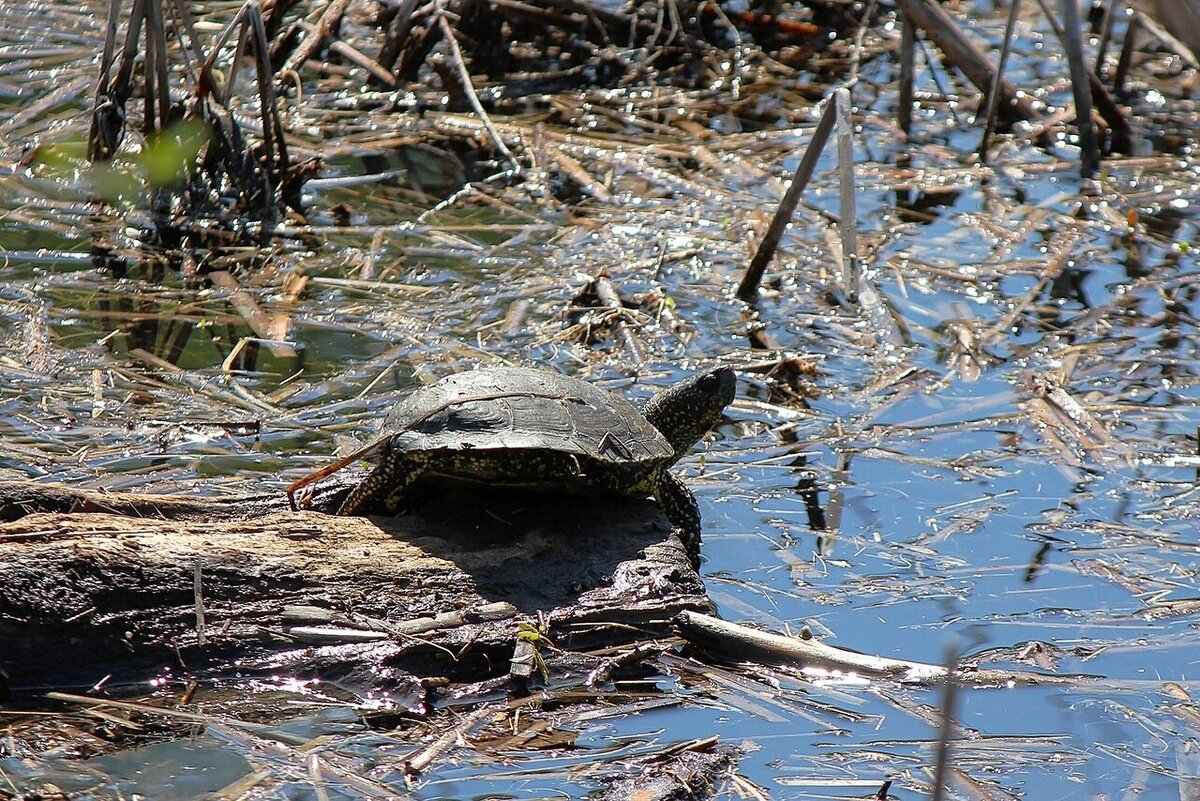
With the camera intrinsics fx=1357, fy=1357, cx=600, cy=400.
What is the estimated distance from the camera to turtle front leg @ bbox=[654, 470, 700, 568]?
4.04 meters

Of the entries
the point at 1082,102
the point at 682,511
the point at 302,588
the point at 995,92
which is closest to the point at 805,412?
the point at 682,511

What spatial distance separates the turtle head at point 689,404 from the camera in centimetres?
434

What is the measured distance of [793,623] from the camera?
3.81 metres

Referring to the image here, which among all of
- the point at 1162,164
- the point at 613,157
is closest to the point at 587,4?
the point at 613,157

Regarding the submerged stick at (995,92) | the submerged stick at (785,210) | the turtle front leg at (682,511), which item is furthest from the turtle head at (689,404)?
the submerged stick at (995,92)

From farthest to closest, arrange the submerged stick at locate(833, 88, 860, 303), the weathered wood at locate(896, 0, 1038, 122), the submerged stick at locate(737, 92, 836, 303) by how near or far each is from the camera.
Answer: the weathered wood at locate(896, 0, 1038, 122), the submerged stick at locate(737, 92, 836, 303), the submerged stick at locate(833, 88, 860, 303)

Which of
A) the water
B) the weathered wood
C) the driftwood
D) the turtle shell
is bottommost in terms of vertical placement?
the water

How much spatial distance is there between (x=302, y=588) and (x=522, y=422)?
0.73 m

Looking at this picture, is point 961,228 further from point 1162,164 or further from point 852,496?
point 852,496

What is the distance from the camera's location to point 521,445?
3.55m

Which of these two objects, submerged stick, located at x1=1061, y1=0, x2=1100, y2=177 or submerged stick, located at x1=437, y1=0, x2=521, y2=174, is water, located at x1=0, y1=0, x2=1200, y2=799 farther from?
submerged stick, located at x1=437, y1=0, x2=521, y2=174

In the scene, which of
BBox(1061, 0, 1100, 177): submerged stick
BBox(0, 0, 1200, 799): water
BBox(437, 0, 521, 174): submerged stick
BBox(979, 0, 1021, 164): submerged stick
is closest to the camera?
BBox(0, 0, 1200, 799): water

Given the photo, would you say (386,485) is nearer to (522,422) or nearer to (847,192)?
(522,422)

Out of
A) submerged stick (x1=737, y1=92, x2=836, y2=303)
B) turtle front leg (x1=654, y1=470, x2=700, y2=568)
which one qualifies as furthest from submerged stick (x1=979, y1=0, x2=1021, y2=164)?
turtle front leg (x1=654, y1=470, x2=700, y2=568)
